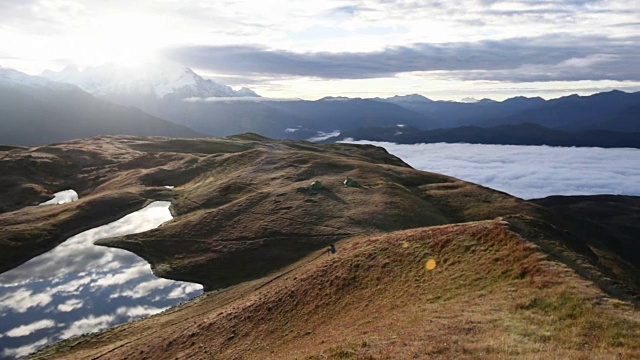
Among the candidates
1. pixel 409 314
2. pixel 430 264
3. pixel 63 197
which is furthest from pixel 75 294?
pixel 63 197

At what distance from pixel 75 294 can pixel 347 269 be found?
4093 centimetres

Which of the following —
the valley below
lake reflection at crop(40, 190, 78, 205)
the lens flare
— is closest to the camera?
the valley below

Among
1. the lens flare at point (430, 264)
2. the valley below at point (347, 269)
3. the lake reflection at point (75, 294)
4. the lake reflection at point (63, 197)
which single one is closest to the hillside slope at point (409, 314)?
the valley below at point (347, 269)

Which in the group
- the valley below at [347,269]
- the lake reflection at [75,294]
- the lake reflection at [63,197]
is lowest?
the lake reflection at [75,294]

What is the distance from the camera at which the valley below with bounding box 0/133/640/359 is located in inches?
1009

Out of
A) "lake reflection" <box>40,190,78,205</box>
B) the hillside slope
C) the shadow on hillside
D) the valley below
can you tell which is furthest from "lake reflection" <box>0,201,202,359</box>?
"lake reflection" <box>40,190,78,205</box>

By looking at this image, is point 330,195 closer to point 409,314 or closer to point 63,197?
point 409,314

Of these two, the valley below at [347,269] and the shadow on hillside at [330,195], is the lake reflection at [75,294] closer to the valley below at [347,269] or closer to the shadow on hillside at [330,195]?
the valley below at [347,269]

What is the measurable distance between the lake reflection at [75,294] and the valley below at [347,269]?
2.82m

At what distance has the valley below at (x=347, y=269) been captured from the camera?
25.6 m

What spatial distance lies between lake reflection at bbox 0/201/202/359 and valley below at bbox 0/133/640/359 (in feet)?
9.26

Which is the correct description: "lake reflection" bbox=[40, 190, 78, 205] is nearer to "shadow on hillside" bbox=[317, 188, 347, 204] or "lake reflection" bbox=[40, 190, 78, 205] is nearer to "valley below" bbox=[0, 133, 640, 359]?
"valley below" bbox=[0, 133, 640, 359]

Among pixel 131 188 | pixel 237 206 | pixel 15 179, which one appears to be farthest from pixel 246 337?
pixel 15 179

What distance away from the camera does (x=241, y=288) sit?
57.0 metres
